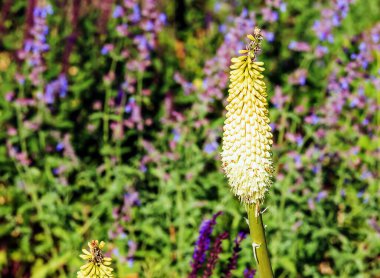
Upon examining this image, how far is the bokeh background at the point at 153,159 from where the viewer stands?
438 centimetres

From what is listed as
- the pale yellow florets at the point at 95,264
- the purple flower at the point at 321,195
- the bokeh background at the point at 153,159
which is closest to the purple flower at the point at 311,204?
the bokeh background at the point at 153,159

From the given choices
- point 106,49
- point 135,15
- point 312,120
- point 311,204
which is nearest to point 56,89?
point 106,49

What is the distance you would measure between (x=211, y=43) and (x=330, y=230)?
2732 millimetres

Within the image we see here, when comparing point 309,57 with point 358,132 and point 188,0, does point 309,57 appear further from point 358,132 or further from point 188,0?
point 188,0

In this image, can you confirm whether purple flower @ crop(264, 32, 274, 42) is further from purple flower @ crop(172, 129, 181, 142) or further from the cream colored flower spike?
the cream colored flower spike

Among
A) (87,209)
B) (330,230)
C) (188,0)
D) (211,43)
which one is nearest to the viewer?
(330,230)

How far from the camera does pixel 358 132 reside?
15.9 ft

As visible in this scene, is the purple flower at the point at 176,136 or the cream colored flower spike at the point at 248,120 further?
the purple flower at the point at 176,136

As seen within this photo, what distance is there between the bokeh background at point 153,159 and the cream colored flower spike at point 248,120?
202 centimetres

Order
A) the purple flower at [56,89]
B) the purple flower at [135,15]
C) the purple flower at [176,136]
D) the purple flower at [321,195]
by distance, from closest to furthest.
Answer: the purple flower at [321,195]
the purple flower at [176,136]
the purple flower at [56,89]
the purple flower at [135,15]

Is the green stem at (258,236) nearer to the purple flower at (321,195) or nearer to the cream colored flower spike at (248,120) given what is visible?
the cream colored flower spike at (248,120)

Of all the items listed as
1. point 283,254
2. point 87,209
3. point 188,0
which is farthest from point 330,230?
point 188,0

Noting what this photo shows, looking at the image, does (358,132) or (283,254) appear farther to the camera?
(358,132)

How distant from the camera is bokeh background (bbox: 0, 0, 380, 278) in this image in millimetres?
4379
